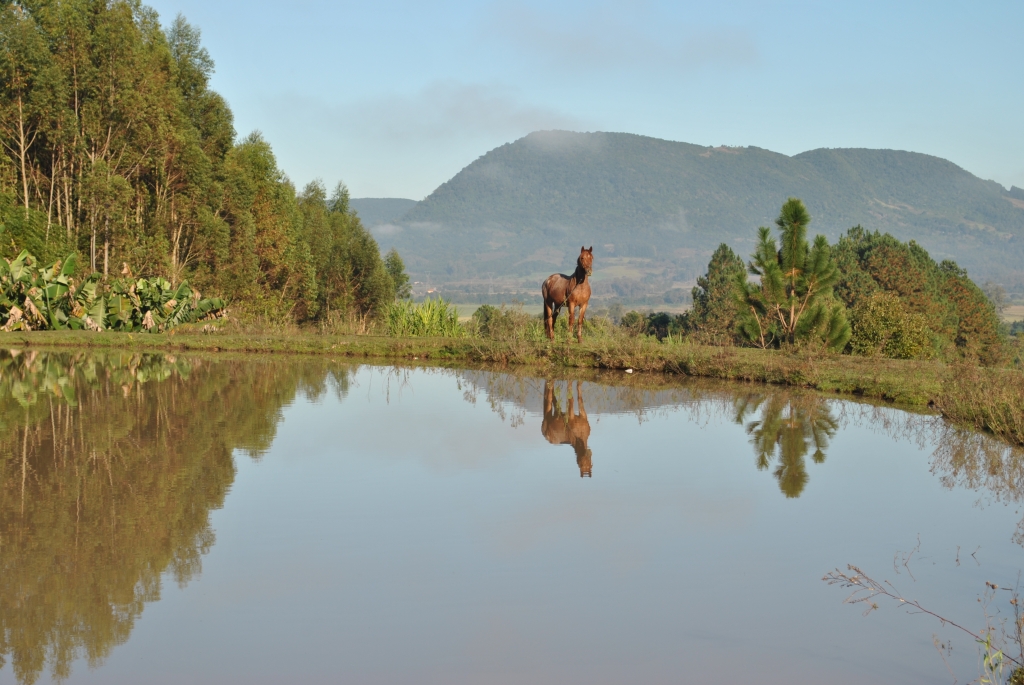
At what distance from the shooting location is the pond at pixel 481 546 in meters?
4.75

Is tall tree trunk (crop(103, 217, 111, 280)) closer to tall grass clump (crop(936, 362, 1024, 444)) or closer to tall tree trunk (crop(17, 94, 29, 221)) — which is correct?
tall tree trunk (crop(17, 94, 29, 221))

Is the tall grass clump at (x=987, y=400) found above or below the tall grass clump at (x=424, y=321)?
below

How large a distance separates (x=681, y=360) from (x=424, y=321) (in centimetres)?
838

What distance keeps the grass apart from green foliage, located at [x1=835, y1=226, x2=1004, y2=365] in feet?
104

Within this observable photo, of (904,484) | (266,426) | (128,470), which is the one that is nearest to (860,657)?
(904,484)

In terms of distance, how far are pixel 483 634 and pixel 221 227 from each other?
102 feet

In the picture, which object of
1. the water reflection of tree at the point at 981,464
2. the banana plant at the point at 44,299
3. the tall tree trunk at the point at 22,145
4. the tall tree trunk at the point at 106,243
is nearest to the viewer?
the water reflection of tree at the point at 981,464

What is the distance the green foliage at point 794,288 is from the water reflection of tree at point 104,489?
960cm

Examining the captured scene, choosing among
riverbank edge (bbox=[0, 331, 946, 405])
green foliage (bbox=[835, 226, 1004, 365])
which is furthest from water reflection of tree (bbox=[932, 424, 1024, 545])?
green foliage (bbox=[835, 226, 1004, 365])

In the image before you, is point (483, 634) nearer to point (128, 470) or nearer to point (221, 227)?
point (128, 470)

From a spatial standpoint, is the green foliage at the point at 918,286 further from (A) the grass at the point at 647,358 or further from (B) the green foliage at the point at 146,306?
(B) the green foliage at the point at 146,306

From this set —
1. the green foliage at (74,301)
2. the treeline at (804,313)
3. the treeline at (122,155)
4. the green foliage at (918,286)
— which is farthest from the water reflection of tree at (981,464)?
the green foliage at (918,286)

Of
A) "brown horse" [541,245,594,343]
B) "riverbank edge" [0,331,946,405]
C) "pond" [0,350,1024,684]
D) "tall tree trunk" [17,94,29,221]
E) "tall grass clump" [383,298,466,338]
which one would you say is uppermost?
"tall tree trunk" [17,94,29,221]

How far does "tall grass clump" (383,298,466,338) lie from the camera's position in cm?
2361
